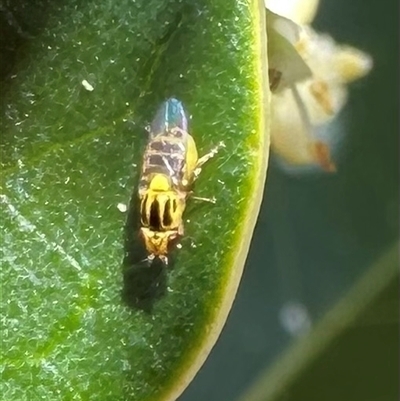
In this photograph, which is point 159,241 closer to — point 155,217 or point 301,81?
point 155,217

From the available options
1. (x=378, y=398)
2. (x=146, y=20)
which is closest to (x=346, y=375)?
(x=378, y=398)

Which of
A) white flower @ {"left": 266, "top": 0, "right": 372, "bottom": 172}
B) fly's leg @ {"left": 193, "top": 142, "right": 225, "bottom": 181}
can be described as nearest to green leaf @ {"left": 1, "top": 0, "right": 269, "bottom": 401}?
fly's leg @ {"left": 193, "top": 142, "right": 225, "bottom": 181}

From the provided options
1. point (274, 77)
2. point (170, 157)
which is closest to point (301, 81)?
point (274, 77)

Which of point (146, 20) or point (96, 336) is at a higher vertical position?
point (146, 20)

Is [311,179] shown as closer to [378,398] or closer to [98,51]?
[378,398]

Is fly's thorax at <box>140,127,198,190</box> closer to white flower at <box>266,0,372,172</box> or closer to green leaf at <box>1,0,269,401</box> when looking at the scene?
green leaf at <box>1,0,269,401</box>

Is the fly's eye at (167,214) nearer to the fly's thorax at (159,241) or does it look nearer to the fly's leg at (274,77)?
the fly's thorax at (159,241)
